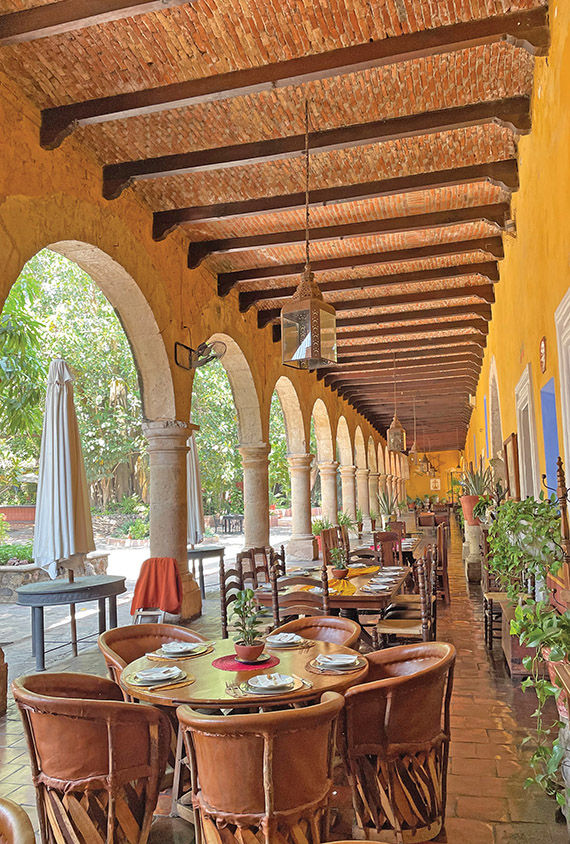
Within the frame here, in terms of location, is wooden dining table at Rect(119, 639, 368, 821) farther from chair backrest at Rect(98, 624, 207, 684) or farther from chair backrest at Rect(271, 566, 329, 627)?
chair backrest at Rect(271, 566, 329, 627)

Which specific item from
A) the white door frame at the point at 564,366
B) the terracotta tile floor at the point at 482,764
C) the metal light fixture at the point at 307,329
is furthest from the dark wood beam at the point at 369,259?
the terracotta tile floor at the point at 482,764

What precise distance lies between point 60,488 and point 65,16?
11.3 feet

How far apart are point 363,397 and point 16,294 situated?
11770mm

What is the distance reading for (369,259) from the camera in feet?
26.2

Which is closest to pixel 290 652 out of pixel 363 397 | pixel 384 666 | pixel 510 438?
pixel 384 666

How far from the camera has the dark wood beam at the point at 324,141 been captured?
497 cm

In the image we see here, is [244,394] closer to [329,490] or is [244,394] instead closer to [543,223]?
[543,223]

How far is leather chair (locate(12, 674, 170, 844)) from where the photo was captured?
2.37m

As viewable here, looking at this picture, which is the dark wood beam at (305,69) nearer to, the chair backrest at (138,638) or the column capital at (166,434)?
the column capital at (166,434)

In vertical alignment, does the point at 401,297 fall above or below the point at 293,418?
above

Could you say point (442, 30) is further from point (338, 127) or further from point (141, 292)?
point (141, 292)

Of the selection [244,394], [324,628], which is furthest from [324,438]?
[324,628]

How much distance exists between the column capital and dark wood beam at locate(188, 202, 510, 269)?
1778mm

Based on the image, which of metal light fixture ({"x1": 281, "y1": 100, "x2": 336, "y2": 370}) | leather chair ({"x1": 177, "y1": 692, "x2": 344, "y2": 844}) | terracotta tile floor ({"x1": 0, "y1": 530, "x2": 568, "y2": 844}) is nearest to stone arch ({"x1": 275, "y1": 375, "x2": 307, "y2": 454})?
terracotta tile floor ({"x1": 0, "y1": 530, "x2": 568, "y2": 844})
